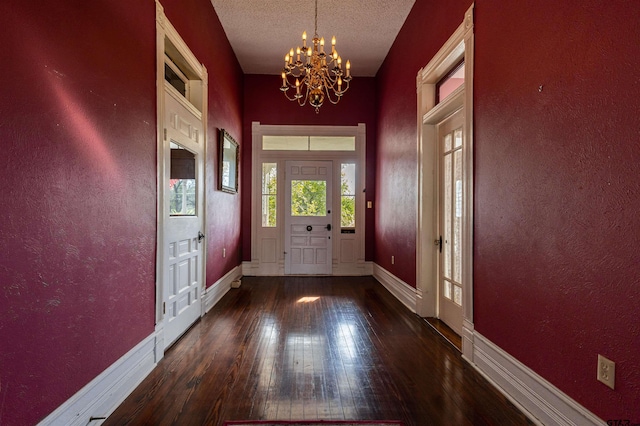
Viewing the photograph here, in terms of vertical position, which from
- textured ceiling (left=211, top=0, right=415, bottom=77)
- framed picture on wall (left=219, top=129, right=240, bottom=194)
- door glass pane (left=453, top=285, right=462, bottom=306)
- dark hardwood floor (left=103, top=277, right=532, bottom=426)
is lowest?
dark hardwood floor (left=103, top=277, right=532, bottom=426)

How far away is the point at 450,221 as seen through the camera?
347 cm

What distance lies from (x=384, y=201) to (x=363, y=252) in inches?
47.2

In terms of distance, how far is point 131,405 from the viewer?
6.51 feet

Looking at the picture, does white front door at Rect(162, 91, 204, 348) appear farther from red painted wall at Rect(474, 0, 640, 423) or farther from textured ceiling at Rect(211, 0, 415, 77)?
red painted wall at Rect(474, 0, 640, 423)

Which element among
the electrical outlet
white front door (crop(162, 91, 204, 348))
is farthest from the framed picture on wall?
the electrical outlet

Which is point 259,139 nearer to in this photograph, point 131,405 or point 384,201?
point 384,201

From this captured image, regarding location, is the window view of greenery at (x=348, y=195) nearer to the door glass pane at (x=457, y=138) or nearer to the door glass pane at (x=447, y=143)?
the door glass pane at (x=447, y=143)

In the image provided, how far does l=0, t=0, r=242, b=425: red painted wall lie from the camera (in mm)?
1327

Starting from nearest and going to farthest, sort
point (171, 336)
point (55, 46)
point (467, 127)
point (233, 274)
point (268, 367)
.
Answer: point (55, 46) → point (268, 367) → point (467, 127) → point (171, 336) → point (233, 274)

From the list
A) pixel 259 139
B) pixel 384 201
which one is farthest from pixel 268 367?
pixel 259 139

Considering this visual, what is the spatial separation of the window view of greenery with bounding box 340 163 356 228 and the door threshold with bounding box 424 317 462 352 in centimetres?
277

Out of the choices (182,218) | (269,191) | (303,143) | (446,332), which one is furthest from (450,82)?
(269,191)

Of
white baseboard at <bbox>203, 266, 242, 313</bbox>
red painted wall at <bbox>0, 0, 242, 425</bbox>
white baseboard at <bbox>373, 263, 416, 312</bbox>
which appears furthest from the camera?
white baseboard at <bbox>373, 263, 416, 312</bbox>

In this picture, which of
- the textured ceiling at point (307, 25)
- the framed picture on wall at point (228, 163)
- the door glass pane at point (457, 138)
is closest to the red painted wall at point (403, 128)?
the textured ceiling at point (307, 25)
